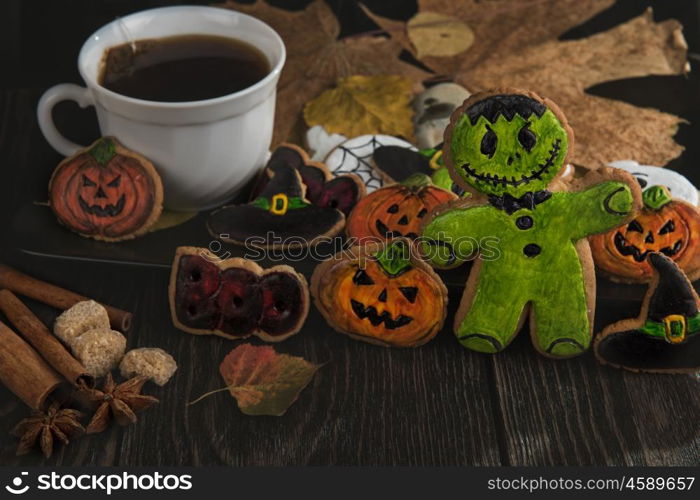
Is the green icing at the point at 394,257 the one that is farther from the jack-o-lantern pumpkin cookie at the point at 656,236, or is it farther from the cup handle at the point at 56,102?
the cup handle at the point at 56,102

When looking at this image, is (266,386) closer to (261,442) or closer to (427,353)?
(261,442)

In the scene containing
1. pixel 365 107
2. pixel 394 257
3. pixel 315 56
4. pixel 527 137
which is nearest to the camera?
pixel 527 137

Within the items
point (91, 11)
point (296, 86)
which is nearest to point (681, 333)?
point (296, 86)

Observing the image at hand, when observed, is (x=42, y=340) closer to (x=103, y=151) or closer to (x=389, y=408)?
(x=103, y=151)

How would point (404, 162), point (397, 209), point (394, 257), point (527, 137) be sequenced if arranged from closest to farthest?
point (527, 137)
point (394, 257)
point (397, 209)
point (404, 162)

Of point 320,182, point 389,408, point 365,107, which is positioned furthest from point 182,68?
point 389,408

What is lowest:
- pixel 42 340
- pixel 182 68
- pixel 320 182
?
pixel 42 340

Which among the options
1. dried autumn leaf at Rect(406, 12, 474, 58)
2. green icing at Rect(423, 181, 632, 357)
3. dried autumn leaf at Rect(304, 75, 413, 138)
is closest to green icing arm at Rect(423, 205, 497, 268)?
green icing at Rect(423, 181, 632, 357)

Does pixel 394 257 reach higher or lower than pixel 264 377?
higher
